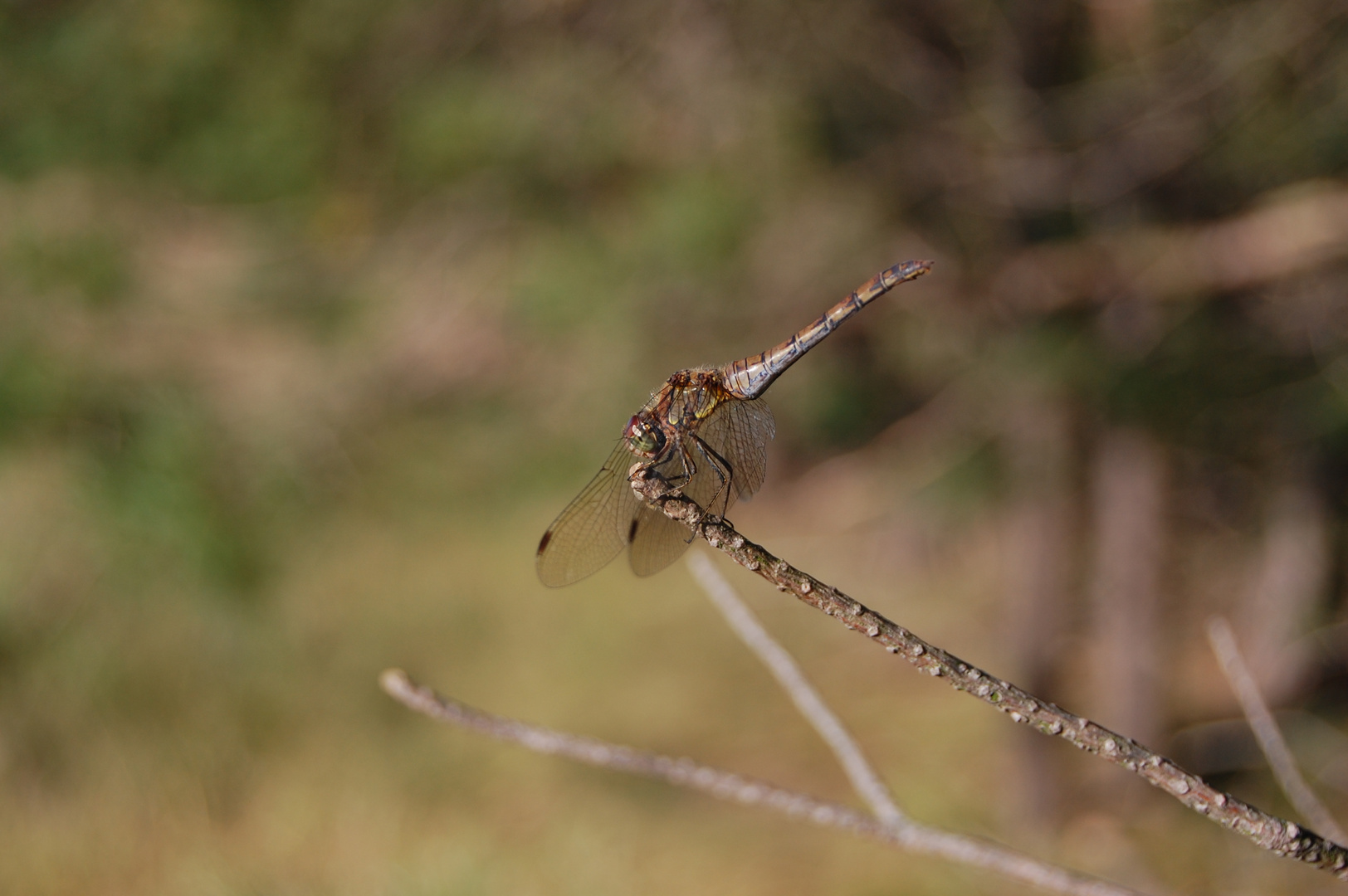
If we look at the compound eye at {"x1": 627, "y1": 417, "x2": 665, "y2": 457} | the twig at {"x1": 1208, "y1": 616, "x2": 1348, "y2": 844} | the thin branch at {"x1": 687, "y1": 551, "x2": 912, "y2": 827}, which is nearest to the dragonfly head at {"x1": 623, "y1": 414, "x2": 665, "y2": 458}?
the compound eye at {"x1": 627, "y1": 417, "x2": 665, "y2": 457}

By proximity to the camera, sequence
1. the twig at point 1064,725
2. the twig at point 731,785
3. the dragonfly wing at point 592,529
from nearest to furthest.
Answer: the twig at point 1064,725, the twig at point 731,785, the dragonfly wing at point 592,529

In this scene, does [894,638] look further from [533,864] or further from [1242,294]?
[1242,294]

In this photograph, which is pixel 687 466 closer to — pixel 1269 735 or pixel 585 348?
pixel 1269 735

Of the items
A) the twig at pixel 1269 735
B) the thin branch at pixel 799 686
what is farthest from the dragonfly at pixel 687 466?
the twig at pixel 1269 735

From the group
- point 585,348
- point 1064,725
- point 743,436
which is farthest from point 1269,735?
point 585,348

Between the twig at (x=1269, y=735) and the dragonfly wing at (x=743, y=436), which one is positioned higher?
the dragonfly wing at (x=743, y=436)

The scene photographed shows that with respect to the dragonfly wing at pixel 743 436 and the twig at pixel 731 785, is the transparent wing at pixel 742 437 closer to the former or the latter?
the dragonfly wing at pixel 743 436

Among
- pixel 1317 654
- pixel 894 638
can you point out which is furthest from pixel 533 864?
pixel 1317 654
